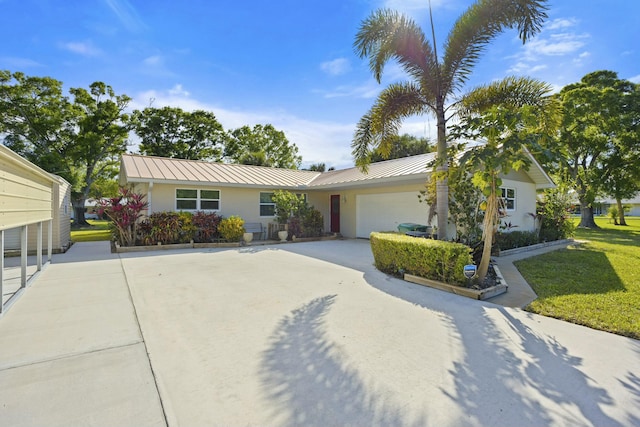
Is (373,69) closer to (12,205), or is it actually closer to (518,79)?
(518,79)

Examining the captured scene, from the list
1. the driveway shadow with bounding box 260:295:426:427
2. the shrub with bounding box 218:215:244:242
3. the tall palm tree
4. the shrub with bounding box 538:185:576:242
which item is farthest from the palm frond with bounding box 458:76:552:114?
the shrub with bounding box 218:215:244:242

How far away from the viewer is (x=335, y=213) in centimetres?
1622

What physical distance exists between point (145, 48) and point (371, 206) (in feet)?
33.0

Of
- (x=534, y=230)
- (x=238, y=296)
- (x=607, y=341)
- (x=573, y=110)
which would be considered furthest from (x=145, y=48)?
(x=573, y=110)

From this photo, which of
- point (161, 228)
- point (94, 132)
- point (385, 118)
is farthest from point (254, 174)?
point (94, 132)

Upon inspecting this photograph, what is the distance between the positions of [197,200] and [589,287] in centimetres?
1263

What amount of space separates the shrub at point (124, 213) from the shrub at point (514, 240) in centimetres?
1230

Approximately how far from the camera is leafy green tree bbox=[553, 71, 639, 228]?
18875mm

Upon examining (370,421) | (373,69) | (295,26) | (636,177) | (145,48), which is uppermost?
(295,26)

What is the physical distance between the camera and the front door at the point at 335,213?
16.0m

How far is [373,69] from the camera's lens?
8469mm

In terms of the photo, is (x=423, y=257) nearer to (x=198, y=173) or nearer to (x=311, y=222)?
(x=311, y=222)

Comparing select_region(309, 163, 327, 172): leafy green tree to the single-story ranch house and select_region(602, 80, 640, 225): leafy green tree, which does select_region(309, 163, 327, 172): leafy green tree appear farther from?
select_region(602, 80, 640, 225): leafy green tree

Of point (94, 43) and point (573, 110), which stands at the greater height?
point (573, 110)
